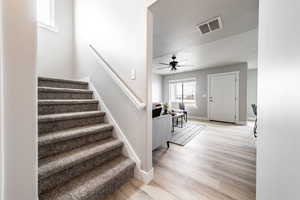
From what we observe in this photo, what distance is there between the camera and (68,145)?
1341 millimetres

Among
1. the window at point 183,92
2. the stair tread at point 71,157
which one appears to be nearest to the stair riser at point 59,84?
the stair tread at point 71,157

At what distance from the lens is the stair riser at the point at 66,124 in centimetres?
135

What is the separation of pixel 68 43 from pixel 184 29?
8.58ft

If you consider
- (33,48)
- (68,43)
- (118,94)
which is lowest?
(118,94)

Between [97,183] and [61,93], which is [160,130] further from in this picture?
[61,93]

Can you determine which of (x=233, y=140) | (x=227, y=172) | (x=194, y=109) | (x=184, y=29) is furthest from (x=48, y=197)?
(x=194, y=109)

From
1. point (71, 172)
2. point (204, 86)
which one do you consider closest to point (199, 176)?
point (71, 172)
